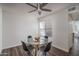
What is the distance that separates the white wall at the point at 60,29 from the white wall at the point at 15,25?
1.05 feet

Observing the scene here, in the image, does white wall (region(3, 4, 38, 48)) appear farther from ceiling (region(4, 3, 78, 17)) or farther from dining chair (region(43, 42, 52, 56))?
dining chair (region(43, 42, 52, 56))

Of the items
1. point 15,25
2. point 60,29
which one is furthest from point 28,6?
point 60,29

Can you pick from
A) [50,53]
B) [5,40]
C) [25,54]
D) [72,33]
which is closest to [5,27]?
[5,40]

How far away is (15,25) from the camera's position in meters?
2.38

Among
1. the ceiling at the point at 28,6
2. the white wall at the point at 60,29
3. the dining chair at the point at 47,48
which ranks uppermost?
the ceiling at the point at 28,6

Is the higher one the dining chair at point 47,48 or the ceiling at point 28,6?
the ceiling at point 28,6

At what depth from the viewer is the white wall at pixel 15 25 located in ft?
7.64

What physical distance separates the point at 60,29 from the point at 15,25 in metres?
0.94

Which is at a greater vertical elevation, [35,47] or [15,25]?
[15,25]

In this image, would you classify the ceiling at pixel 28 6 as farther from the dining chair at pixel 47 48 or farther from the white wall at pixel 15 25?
the dining chair at pixel 47 48

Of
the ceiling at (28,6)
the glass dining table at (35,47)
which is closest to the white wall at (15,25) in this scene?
the ceiling at (28,6)

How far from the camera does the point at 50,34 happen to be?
2.40 metres

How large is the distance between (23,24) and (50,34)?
0.60m

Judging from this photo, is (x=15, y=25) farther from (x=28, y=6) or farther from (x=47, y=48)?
(x=47, y=48)
